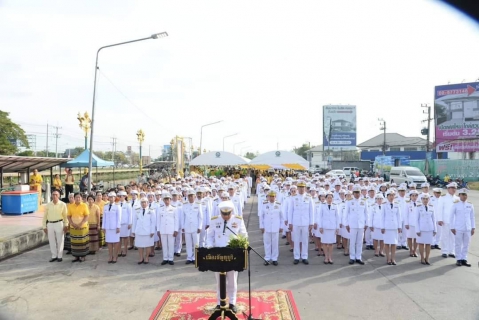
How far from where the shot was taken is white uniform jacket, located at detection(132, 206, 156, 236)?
8.62 metres

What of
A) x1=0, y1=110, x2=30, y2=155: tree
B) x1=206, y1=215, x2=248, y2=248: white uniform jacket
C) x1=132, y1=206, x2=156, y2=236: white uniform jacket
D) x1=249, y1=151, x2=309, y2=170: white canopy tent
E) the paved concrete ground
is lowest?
the paved concrete ground

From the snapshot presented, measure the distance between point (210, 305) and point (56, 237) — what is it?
5128mm

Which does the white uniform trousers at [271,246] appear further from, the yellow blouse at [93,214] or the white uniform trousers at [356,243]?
the yellow blouse at [93,214]

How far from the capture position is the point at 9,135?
38.1 m

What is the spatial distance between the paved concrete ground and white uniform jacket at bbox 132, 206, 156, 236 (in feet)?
2.60

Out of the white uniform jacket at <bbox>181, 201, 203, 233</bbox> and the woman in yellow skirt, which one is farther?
the white uniform jacket at <bbox>181, 201, 203, 233</bbox>

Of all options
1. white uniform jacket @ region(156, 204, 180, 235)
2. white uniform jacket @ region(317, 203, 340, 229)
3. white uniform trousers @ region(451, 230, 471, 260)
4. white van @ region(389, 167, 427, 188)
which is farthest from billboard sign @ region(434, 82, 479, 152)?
white uniform jacket @ region(156, 204, 180, 235)

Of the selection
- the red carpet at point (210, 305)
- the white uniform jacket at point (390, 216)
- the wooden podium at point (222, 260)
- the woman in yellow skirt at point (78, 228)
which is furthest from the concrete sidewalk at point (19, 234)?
the white uniform jacket at point (390, 216)

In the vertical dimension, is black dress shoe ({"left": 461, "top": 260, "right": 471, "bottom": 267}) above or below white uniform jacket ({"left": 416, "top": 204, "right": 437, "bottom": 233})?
below

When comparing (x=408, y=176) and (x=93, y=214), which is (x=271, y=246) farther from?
(x=408, y=176)

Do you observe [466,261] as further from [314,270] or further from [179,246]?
[179,246]

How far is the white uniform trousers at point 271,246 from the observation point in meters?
8.59

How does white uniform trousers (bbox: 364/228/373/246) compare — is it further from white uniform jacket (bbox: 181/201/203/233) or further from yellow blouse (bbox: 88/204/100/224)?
yellow blouse (bbox: 88/204/100/224)

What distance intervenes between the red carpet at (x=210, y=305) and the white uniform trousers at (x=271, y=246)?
6.80 feet
